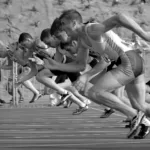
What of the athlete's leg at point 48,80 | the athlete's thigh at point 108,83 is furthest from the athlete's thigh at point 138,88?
the athlete's leg at point 48,80

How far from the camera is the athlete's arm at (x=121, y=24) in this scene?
682cm

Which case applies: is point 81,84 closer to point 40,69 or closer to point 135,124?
point 135,124

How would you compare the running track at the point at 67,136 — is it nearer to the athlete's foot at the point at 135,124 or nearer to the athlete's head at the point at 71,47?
the athlete's foot at the point at 135,124

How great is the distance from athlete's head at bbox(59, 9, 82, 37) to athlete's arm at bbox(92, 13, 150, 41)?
40cm

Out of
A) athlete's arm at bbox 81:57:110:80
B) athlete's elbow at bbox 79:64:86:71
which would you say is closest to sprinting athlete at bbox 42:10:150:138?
athlete's elbow at bbox 79:64:86:71

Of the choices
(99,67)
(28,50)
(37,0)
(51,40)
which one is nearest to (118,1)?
(37,0)

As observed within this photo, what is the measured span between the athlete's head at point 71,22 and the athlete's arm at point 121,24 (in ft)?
1.30

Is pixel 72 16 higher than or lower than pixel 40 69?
higher

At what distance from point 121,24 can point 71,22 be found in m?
0.88

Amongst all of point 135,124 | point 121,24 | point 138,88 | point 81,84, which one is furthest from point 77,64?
point 121,24

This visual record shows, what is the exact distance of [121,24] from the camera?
709 centimetres

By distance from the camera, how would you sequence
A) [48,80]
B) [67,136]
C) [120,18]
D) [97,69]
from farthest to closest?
1. [48,80]
2. [97,69]
3. [67,136]
4. [120,18]

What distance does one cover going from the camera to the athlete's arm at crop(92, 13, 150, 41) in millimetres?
6818

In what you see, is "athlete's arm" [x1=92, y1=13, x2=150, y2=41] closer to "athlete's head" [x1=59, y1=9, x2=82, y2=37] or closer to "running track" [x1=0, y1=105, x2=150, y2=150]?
"athlete's head" [x1=59, y1=9, x2=82, y2=37]
